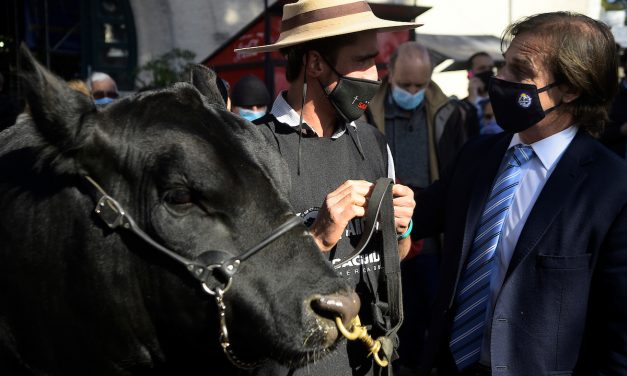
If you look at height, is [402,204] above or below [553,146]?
below

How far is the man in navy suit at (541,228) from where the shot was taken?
262 centimetres

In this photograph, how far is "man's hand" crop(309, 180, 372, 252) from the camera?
234cm

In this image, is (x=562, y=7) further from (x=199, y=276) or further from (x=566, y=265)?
(x=199, y=276)

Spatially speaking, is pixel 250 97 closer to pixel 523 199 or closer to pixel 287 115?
pixel 287 115

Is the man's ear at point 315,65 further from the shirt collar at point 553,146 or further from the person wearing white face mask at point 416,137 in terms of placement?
the person wearing white face mask at point 416,137

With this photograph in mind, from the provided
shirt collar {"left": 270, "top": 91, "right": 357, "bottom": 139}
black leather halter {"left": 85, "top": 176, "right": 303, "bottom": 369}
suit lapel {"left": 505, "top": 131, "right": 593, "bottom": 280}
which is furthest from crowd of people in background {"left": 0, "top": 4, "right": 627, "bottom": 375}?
black leather halter {"left": 85, "top": 176, "right": 303, "bottom": 369}

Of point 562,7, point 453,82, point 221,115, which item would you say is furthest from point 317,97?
point 562,7

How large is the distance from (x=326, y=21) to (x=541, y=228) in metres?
1.07

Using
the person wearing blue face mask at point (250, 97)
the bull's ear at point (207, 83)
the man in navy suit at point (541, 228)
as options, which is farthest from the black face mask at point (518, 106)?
the person wearing blue face mask at point (250, 97)

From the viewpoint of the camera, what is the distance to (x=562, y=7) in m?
16.0

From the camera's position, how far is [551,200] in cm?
270

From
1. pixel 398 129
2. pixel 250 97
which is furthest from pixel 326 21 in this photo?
pixel 250 97

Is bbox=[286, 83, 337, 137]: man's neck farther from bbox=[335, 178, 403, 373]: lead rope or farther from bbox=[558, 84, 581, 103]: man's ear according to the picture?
bbox=[558, 84, 581, 103]: man's ear

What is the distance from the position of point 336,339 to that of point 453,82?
1295 centimetres
